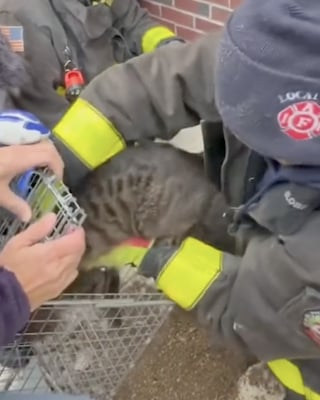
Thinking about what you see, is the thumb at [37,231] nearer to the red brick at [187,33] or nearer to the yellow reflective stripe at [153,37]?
the yellow reflective stripe at [153,37]

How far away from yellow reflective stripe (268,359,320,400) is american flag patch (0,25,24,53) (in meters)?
0.79

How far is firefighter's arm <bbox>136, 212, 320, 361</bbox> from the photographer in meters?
1.01

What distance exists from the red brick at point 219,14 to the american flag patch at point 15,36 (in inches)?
19.0

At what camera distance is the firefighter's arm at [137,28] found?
1853mm

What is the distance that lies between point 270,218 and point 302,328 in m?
0.15

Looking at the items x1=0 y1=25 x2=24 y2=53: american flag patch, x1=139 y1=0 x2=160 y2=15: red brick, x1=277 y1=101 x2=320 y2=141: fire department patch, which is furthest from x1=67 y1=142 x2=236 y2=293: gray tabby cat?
x1=139 y1=0 x2=160 y2=15: red brick

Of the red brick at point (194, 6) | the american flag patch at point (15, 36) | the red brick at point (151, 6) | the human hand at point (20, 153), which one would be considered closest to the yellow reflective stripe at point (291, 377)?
the human hand at point (20, 153)

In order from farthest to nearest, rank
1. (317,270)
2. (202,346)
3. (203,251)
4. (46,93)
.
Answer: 1. (46,93)
2. (202,346)
3. (203,251)
4. (317,270)

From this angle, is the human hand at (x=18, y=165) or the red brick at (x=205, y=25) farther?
the red brick at (x=205, y=25)

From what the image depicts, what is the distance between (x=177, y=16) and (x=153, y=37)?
18 cm

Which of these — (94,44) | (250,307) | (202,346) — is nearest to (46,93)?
(94,44)

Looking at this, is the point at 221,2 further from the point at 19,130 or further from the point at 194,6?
the point at 19,130

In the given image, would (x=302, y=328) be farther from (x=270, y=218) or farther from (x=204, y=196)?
(x=204, y=196)

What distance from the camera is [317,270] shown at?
0.99 m
